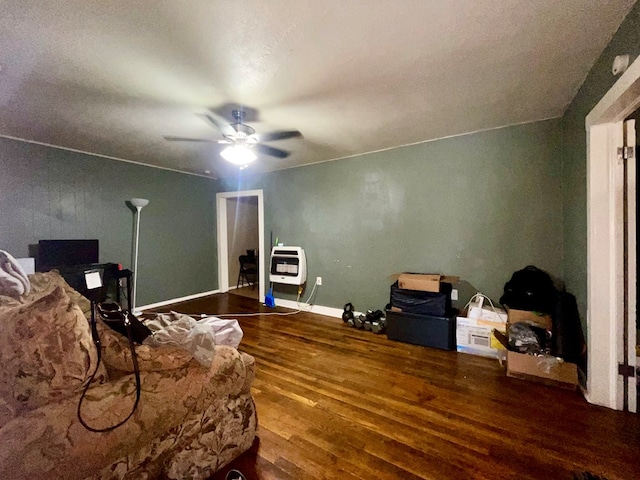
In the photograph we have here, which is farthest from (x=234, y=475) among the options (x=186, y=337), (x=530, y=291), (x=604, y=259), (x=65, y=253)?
(x=65, y=253)

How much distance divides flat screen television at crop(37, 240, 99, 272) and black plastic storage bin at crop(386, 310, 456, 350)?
3.82 metres

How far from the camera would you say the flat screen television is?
10.8ft

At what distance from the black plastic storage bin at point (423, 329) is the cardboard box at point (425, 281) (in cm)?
29

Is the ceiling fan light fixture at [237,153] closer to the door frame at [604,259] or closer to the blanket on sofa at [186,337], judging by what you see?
the blanket on sofa at [186,337]

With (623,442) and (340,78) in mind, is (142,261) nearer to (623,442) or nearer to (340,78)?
(340,78)

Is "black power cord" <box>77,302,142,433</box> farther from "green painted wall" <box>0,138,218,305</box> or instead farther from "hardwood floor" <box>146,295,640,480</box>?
"green painted wall" <box>0,138,218,305</box>

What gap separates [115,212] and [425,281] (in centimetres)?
431

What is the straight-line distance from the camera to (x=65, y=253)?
11.3 ft

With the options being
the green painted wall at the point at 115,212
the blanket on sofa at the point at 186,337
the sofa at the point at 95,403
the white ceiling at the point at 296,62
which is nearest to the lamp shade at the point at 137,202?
the green painted wall at the point at 115,212

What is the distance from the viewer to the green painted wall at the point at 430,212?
2852 mm

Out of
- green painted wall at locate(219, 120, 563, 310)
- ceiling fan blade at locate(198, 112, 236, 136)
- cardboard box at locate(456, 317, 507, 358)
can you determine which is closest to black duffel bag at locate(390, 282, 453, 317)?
cardboard box at locate(456, 317, 507, 358)

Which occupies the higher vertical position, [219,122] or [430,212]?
[219,122]

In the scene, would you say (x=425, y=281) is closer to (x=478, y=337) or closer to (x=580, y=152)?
(x=478, y=337)

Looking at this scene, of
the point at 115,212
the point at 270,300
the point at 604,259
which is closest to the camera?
the point at 604,259
